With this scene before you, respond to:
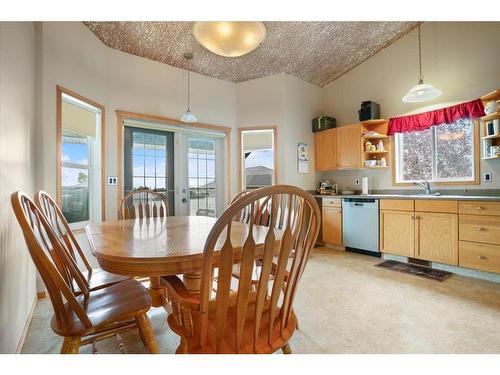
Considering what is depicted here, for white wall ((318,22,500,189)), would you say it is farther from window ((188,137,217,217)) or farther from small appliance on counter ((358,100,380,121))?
window ((188,137,217,217))

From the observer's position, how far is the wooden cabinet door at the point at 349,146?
4.08 meters

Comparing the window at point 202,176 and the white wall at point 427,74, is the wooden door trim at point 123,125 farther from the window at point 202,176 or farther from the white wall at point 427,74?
the white wall at point 427,74

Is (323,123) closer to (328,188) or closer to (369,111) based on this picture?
(369,111)

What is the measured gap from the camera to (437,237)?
3029 mm

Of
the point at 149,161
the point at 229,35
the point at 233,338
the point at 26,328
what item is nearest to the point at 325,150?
the point at 149,161

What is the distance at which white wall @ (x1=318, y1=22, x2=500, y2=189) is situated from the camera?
3.12 m

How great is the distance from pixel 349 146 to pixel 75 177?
3899mm

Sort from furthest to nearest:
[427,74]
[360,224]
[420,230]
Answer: [360,224], [427,74], [420,230]

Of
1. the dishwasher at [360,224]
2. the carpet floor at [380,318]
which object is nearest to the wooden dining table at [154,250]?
the carpet floor at [380,318]

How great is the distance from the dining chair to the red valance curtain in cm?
406

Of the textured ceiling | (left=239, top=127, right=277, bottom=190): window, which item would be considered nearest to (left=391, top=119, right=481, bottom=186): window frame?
the textured ceiling

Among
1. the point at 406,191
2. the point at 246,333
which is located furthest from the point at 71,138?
the point at 406,191

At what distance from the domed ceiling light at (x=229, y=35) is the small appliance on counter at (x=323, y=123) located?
310 cm

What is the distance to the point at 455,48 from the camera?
3.36 meters
